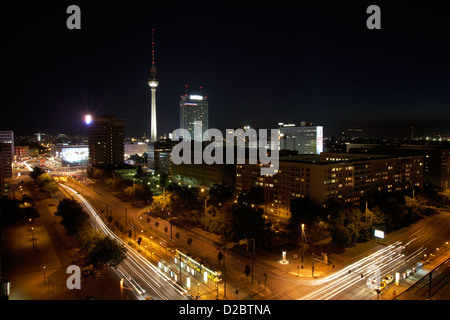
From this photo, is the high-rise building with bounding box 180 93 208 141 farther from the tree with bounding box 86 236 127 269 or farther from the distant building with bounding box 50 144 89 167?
the tree with bounding box 86 236 127 269

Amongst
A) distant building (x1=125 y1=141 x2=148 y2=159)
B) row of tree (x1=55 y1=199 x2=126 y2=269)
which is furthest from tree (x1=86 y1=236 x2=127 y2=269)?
distant building (x1=125 y1=141 x2=148 y2=159)

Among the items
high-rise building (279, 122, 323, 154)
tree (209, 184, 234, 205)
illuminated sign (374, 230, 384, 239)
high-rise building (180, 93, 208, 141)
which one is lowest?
illuminated sign (374, 230, 384, 239)

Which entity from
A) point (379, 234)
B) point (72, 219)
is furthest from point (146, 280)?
point (379, 234)

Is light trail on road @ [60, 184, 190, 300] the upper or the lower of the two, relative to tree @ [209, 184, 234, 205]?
lower

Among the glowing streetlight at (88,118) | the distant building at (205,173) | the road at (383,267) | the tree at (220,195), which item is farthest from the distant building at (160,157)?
the road at (383,267)

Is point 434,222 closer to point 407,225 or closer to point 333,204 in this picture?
point 407,225

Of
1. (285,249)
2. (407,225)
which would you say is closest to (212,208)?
(285,249)

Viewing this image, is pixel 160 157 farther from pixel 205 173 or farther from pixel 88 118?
pixel 88 118
